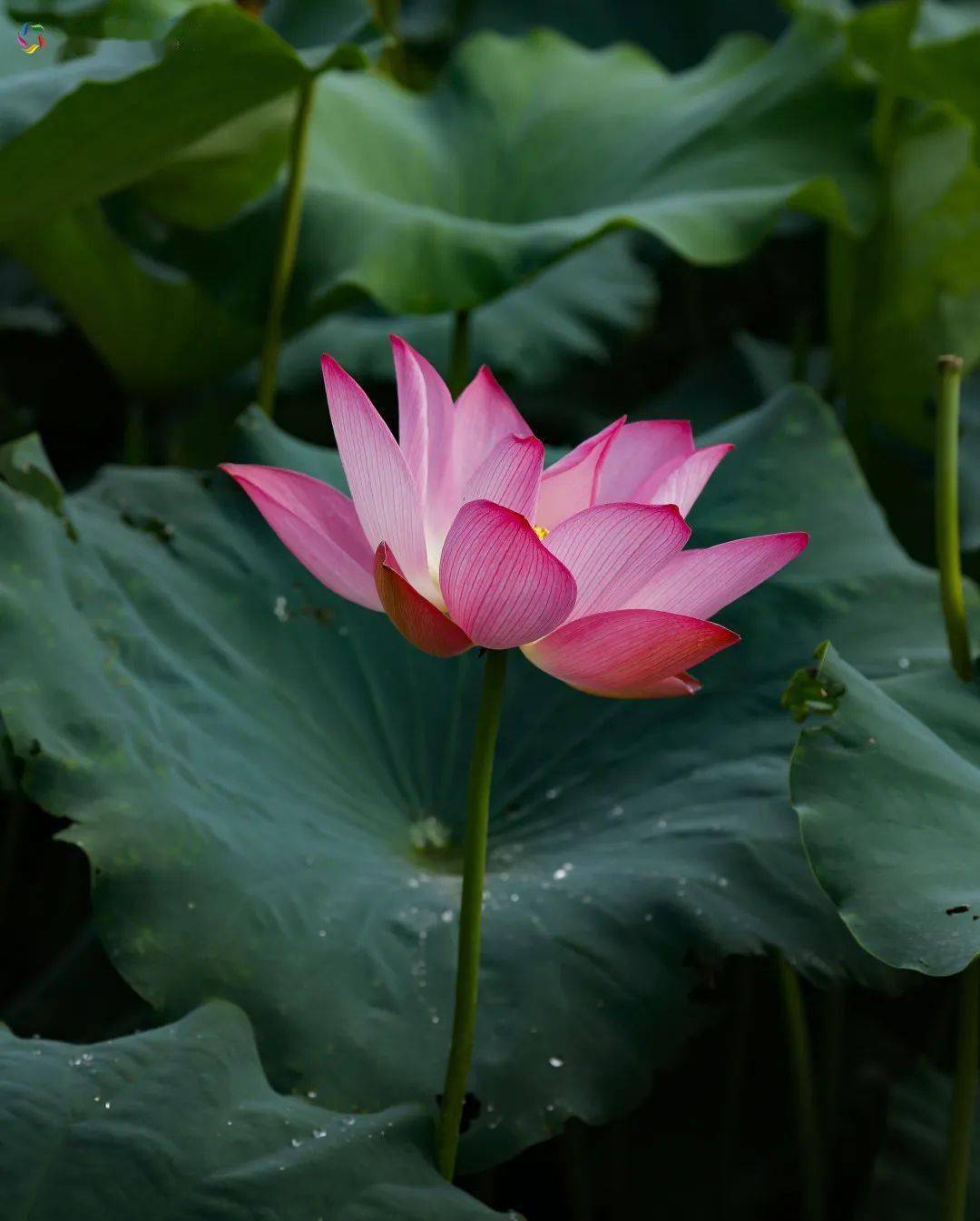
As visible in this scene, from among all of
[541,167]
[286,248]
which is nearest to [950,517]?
[286,248]

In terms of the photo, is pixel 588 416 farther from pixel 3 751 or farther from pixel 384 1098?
pixel 384 1098

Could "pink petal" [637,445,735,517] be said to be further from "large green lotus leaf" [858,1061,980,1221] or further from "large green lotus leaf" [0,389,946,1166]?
"large green lotus leaf" [858,1061,980,1221]

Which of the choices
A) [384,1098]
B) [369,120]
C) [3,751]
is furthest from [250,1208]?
[369,120]

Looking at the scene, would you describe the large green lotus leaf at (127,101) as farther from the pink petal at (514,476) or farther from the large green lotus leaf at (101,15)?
the pink petal at (514,476)

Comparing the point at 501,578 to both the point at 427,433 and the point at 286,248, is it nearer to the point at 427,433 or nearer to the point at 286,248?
the point at 427,433

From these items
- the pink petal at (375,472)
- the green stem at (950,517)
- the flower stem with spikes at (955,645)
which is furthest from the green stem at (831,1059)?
the pink petal at (375,472)

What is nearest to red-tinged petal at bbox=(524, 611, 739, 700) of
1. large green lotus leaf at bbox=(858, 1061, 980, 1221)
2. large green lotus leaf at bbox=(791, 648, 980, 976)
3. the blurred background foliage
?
large green lotus leaf at bbox=(791, 648, 980, 976)
